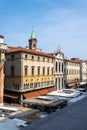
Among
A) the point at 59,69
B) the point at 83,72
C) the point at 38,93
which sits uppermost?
the point at 59,69

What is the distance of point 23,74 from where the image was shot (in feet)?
135

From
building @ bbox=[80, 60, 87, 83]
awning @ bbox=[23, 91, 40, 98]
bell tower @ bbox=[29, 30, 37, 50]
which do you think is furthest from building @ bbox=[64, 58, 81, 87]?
awning @ bbox=[23, 91, 40, 98]

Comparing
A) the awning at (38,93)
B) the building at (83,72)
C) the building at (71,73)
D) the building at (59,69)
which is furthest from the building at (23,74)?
the building at (83,72)

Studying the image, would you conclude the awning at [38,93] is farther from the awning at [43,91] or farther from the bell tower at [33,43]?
the bell tower at [33,43]

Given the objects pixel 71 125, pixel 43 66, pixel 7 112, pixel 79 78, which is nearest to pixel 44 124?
pixel 71 125

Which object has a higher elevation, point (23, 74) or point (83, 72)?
point (83, 72)

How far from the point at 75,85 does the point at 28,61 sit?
34328mm

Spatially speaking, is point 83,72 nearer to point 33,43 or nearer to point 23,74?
point 33,43

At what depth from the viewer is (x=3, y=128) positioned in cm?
1703

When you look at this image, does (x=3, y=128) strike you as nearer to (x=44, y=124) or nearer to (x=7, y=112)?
(x=44, y=124)

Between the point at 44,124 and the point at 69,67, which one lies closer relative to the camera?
the point at 44,124

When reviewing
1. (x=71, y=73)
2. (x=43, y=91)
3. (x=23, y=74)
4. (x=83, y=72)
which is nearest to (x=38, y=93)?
(x=43, y=91)

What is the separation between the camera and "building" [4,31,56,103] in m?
40.8

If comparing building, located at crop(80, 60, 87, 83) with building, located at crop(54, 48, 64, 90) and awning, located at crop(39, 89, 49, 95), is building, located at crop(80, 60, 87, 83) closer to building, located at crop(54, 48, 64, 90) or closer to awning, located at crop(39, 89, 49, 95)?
building, located at crop(54, 48, 64, 90)
